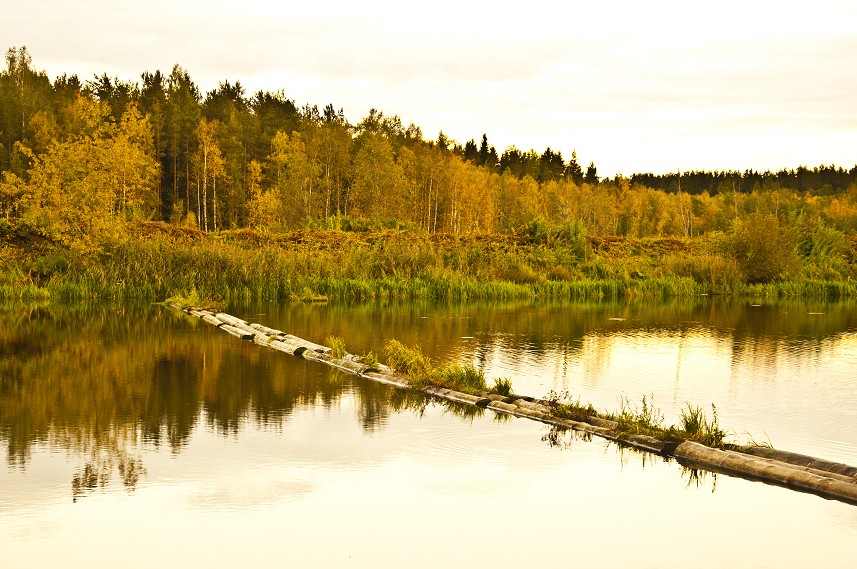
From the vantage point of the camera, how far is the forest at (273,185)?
36.8 meters

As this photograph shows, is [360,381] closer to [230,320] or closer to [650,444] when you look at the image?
[650,444]

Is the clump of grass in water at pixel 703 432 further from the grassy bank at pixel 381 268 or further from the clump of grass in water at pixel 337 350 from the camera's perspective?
the grassy bank at pixel 381 268

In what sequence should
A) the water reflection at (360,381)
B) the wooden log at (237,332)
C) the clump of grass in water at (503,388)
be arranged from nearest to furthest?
the water reflection at (360,381) → the clump of grass in water at (503,388) → the wooden log at (237,332)

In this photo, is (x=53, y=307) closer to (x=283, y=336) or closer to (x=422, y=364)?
(x=283, y=336)

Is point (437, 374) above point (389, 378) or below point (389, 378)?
above

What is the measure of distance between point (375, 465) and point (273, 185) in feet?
265

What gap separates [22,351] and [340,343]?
6.99 m

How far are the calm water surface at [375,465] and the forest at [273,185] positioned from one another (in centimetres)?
1764

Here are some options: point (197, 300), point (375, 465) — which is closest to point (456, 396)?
point (375, 465)

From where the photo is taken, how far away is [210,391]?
15070mm

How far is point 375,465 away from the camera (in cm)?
1028

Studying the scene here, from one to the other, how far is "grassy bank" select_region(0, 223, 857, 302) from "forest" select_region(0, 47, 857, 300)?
0.88m

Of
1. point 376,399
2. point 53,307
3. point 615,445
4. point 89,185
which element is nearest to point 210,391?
point 376,399

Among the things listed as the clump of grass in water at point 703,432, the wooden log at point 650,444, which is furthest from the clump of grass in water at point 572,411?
the clump of grass in water at point 703,432
